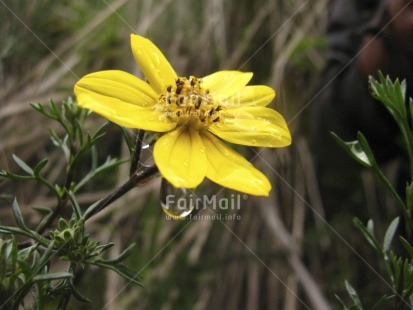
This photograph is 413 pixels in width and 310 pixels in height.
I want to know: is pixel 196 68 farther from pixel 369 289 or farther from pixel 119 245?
pixel 369 289

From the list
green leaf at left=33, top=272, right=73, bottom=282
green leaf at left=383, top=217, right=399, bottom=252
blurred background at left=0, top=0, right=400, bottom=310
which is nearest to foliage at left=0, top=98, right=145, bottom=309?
green leaf at left=33, top=272, right=73, bottom=282

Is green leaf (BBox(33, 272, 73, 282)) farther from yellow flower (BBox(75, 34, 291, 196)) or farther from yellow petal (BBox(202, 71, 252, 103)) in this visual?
yellow petal (BBox(202, 71, 252, 103))

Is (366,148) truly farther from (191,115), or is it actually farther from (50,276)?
(50,276)

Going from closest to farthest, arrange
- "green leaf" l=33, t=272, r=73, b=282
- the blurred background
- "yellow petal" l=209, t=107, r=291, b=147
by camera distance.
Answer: "green leaf" l=33, t=272, r=73, b=282 < "yellow petal" l=209, t=107, r=291, b=147 < the blurred background

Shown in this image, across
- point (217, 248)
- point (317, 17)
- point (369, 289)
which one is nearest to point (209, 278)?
point (217, 248)

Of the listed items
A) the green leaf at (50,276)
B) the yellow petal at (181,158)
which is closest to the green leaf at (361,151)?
the yellow petal at (181,158)

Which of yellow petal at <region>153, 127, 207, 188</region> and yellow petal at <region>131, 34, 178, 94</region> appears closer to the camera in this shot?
yellow petal at <region>153, 127, 207, 188</region>

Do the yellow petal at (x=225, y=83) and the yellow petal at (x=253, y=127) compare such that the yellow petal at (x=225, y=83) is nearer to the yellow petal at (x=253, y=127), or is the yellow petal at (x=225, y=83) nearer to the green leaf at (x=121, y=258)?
the yellow petal at (x=253, y=127)

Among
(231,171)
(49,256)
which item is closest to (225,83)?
(231,171)
